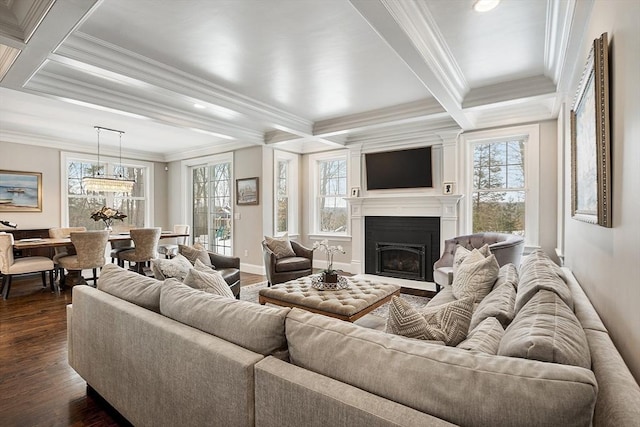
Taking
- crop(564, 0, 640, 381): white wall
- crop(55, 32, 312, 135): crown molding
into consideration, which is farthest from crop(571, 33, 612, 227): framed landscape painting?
crop(55, 32, 312, 135): crown molding

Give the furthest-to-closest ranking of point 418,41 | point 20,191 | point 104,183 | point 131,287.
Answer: point 20,191 → point 104,183 → point 418,41 → point 131,287

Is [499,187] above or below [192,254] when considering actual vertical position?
above

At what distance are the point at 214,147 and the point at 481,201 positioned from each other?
5.03 m

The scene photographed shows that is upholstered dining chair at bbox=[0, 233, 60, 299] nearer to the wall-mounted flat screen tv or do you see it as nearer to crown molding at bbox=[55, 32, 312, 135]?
crown molding at bbox=[55, 32, 312, 135]

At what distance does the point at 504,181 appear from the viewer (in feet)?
15.4

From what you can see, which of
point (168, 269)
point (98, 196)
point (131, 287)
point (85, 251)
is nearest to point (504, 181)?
point (168, 269)

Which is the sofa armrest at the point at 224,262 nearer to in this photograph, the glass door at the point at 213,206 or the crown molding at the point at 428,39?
the glass door at the point at 213,206

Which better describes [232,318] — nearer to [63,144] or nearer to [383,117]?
[383,117]

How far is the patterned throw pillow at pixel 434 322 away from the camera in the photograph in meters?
1.30

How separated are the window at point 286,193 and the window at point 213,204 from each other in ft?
3.22

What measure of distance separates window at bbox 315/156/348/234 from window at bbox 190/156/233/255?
177cm

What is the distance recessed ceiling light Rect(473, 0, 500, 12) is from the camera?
216 centimetres

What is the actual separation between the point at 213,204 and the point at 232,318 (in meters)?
6.09

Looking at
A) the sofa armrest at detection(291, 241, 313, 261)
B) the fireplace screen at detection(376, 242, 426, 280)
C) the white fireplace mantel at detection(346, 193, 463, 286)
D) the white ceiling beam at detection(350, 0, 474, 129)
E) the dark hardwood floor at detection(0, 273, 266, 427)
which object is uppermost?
the white ceiling beam at detection(350, 0, 474, 129)
